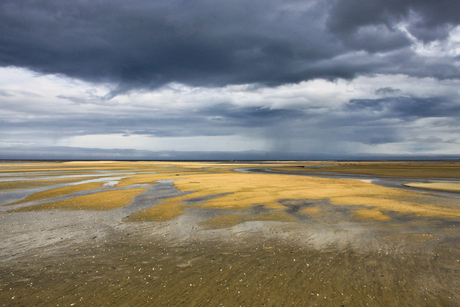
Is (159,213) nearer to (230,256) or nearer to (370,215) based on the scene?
(230,256)

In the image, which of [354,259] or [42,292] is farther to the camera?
[354,259]

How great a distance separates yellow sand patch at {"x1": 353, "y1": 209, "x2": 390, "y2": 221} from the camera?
12.7m

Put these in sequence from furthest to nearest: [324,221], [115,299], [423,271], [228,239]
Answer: [324,221], [228,239], [423,271], [115,299]

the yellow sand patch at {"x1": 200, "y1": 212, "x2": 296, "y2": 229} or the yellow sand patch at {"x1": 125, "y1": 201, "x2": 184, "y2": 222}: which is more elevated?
the yellow sand patch at {"x1": 200, "y1": 212, "x2": 296, "y2": 229}

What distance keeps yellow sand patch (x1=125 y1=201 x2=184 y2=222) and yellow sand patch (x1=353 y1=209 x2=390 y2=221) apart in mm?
10095

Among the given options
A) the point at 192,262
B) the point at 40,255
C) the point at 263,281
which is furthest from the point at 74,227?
the point at 263,281

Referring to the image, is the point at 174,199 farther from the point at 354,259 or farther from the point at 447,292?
the point at 447,292

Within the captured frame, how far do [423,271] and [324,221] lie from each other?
17.3 feet

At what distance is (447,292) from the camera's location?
19.8 feet

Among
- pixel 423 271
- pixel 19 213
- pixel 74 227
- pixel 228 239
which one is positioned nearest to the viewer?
pixel 423 271

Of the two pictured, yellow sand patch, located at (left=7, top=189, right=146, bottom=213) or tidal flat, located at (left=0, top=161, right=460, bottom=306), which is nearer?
tidal flat, located at (left=0, top=161, right=460, bottom=306)

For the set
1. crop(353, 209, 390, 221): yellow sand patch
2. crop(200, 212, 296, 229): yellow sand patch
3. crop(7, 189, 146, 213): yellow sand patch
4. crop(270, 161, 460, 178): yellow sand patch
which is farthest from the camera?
crop(270, 161, 460, 178): yellow sand patch

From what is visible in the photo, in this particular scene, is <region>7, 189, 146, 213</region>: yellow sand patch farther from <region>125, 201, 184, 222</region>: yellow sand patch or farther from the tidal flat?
<region>125, 201, 184, 222</region>: yellow sand patch

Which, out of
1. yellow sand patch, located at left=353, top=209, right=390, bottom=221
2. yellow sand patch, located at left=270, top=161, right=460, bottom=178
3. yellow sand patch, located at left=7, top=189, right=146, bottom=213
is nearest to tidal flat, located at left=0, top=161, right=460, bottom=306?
yellow sand patch, located at left=353, top=209, right=390, bottom=221
